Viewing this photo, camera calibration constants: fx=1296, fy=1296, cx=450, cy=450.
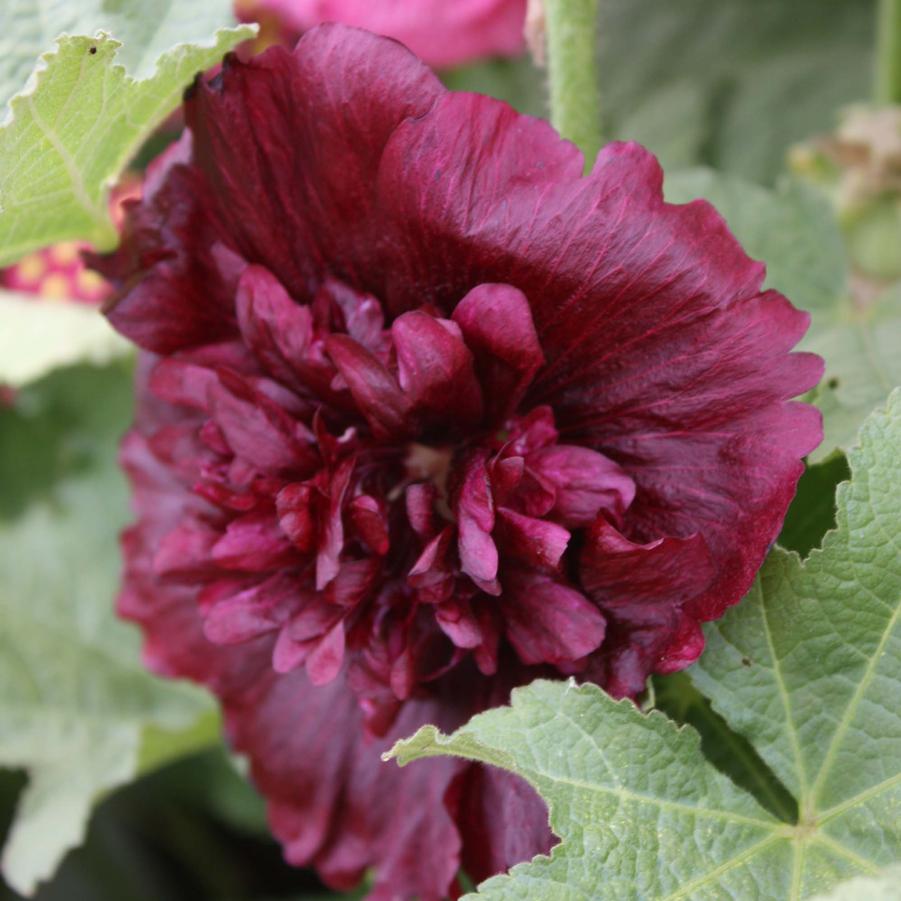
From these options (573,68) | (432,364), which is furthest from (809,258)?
(432,364)

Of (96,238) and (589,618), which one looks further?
(96,238)

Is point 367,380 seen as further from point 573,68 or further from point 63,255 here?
point 63,255

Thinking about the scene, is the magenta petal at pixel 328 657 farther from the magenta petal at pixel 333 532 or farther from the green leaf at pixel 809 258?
the green leaf at pixel 809 258

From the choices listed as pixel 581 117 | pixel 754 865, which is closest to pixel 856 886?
pixel 754 865

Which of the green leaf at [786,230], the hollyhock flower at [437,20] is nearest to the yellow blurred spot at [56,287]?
the hollyhock flower at [437,20]

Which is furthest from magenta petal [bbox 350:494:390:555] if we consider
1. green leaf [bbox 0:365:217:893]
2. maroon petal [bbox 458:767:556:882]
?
green leaf [bbox 0:365:217:893]

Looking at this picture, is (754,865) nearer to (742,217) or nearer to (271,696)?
(271,696)
